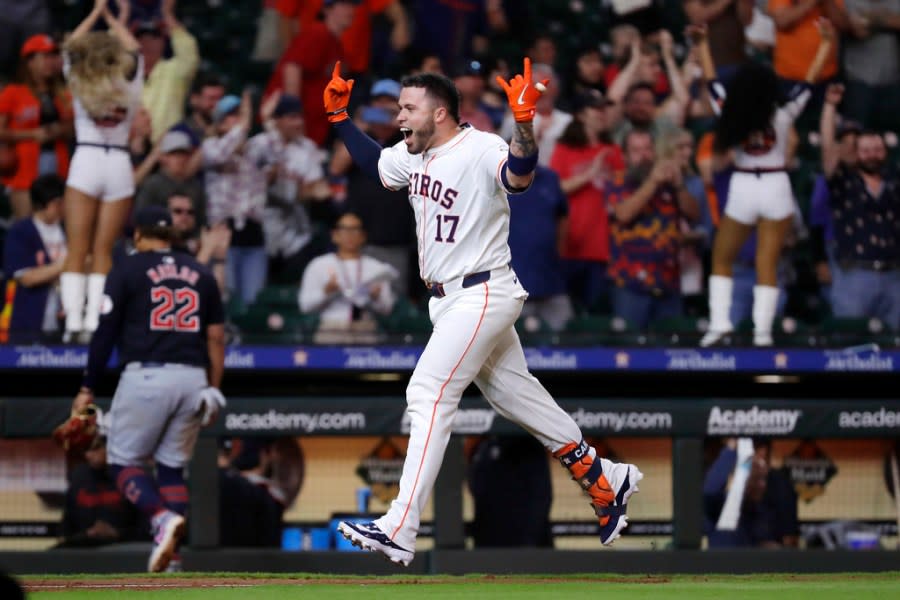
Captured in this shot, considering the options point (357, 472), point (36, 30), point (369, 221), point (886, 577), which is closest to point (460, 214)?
point (886, 577)

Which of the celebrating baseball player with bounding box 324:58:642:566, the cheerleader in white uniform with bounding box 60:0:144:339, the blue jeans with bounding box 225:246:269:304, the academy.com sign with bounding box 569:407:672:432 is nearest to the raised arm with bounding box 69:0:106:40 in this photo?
the cheerleader in white uniform with bounding box 60:0:144:339

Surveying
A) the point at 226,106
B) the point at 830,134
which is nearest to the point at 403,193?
the point at 226,106

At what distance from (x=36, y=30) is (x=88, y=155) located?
2.42 m

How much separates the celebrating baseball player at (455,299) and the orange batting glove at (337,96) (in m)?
0.38

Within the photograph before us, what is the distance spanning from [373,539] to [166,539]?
68.9 inches

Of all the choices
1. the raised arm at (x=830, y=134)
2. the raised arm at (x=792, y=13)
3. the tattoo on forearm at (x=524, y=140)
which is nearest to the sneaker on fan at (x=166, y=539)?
the tattoo on forearm at (x=524, y=140)

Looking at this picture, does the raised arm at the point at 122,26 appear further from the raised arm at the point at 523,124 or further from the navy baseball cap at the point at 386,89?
the raised arm at the point at 523,124

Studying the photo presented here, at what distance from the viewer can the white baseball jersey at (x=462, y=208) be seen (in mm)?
5766

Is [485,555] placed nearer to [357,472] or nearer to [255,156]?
[357,472]

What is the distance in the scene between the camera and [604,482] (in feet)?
20.1

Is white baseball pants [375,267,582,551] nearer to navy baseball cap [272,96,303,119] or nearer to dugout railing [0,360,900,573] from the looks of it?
dugout railing [0,360,900,573]

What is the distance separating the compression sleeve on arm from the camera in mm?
6266

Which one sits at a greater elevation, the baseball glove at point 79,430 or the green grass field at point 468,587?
the baseball glove at point 79,430

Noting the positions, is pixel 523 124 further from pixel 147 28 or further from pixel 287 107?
pixel 147 28
